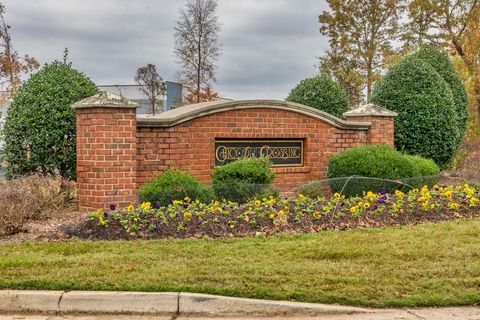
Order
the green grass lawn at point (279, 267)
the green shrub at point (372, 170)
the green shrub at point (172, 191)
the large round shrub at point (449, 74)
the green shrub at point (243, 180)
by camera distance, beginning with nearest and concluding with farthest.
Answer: the green grass lawn at point (279, 267) → the green shrub at point (172, 191) → the green shrub at point (243, 180) → the green shrub at point (372, 170) → the large round shrub at point (449, 74)

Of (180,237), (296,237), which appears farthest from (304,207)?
(180,237)

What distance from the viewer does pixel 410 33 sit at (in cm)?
3731

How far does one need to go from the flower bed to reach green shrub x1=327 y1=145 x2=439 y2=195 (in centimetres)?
150

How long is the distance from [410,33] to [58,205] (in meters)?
31.3

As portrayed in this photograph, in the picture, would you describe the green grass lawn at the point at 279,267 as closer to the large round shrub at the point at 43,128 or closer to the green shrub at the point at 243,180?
the green shrub at the point at 243,180

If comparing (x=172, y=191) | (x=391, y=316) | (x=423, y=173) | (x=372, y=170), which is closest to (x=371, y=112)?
(x=423, y=173)

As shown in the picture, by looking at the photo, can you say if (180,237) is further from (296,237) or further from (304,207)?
(304,207)

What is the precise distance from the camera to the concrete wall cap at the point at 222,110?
11.2 meters

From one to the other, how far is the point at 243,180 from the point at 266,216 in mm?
2477

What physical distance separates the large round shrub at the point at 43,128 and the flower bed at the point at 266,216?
8.91ft

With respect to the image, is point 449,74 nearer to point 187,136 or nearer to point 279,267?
point 187,136

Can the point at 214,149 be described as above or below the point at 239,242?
above

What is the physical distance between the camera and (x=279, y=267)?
6.06 m

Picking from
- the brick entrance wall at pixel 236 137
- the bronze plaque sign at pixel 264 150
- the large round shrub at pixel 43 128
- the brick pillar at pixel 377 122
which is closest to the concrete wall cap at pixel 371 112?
the brick pillar at pixel 377 122
